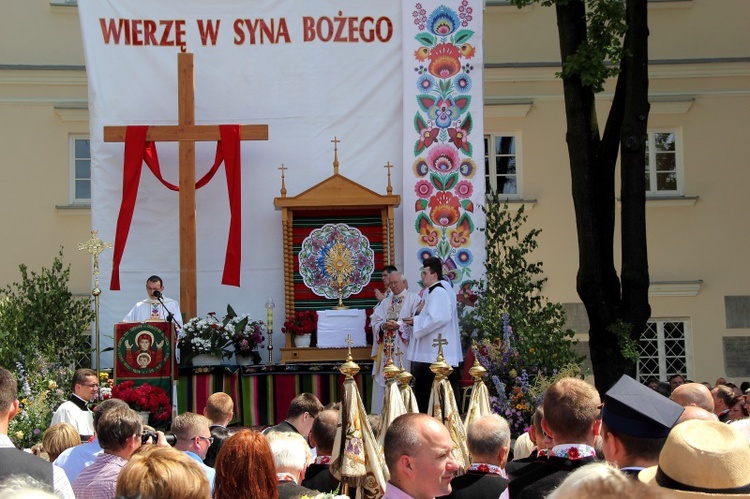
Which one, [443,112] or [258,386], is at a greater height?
[443,112]

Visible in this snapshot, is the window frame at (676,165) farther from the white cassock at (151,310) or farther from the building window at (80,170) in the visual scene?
the building window at (80,170)

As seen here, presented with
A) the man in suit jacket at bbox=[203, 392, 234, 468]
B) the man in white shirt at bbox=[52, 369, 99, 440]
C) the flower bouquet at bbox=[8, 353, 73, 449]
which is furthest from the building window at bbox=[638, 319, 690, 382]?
the man in suit jacket at bbox=[203, 392, 234, 468]

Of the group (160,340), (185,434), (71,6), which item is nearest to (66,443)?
(185,434)

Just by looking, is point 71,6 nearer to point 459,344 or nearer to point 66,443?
point 459,344

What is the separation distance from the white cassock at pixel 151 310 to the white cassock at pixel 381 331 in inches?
92.7

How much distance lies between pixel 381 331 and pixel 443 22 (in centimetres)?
446

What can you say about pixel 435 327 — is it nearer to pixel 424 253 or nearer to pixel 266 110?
pixel 424 253

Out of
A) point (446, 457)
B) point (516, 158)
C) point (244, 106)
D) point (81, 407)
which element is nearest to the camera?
point (446, 457)

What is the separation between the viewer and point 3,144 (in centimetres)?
1755

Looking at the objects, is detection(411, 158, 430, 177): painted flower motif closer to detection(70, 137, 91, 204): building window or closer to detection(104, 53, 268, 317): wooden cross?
detection(104, 53, 268, 317): wooden cross

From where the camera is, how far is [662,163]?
18.2 m

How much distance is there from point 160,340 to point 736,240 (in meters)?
9.87

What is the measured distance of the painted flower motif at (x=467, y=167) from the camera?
47.4 ft

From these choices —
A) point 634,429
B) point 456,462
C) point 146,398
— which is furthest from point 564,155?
point 634,429
